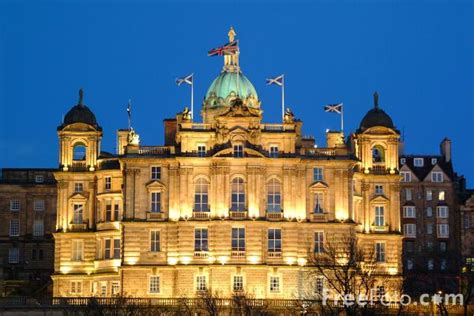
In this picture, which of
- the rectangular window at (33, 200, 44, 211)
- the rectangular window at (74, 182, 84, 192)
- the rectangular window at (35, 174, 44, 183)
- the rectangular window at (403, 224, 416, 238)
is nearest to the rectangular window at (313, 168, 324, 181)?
the rectangular window at (74, 182, 84, 192)

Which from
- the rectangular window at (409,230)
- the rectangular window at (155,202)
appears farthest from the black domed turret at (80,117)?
the rectangular window at (409,230)

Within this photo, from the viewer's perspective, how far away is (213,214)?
452 feet

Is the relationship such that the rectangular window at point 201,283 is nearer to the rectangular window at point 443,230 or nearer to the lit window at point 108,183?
the lit window at point 108,183

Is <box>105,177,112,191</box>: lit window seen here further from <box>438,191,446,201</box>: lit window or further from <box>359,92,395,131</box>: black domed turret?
<box>438,191,446,201</box>: lit window

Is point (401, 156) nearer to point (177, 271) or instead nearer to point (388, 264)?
point (388, 264)

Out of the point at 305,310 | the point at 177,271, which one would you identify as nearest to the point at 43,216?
the point at 177,271

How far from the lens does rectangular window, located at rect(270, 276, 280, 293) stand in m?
137

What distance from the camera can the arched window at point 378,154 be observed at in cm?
15162

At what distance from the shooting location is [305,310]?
129750 millimetres

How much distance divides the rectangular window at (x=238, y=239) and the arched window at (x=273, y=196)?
423 cm

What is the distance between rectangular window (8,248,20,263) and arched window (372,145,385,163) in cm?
5024

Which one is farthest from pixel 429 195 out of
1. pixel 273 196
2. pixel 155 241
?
pixel 155 241

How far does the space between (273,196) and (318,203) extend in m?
5.32

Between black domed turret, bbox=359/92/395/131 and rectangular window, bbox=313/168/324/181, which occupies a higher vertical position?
black domed turret, bbox=359/92/395/131
